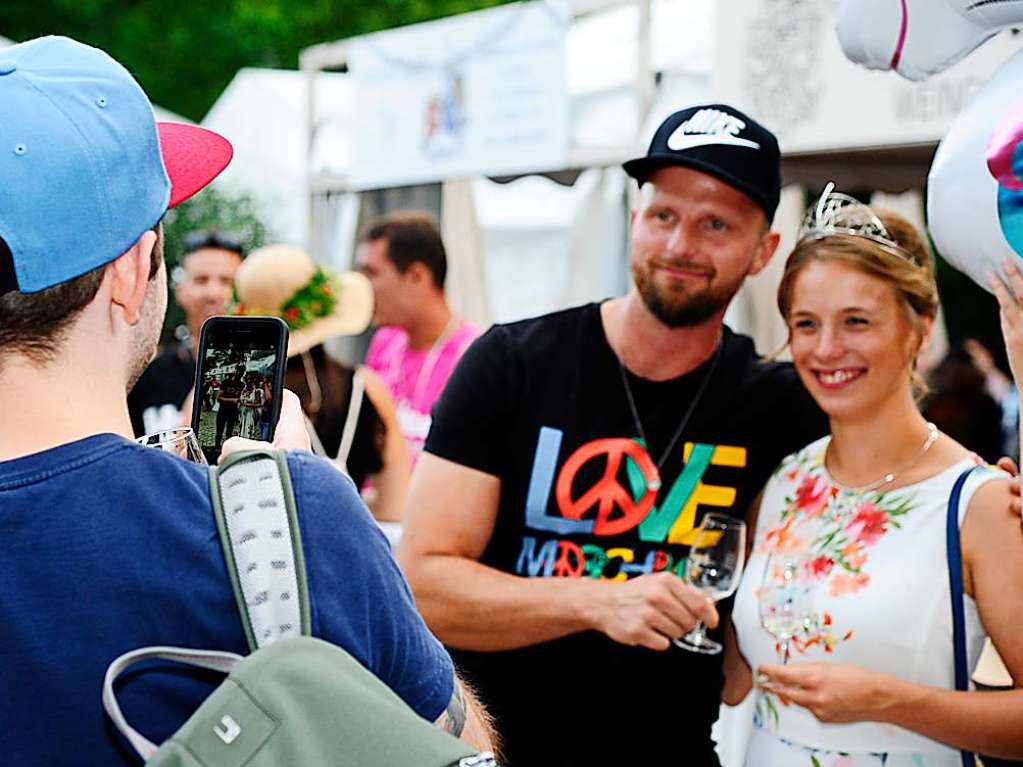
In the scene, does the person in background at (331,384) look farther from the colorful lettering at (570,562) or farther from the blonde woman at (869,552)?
the blonde woman at (869,552)

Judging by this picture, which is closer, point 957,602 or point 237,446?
point 237,446

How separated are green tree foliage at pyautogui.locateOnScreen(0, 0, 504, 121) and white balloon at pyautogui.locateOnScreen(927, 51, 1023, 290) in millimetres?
18100

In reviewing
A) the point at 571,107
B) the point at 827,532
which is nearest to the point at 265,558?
the point at 827,532

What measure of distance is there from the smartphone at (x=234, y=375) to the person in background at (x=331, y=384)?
2541 millimetres

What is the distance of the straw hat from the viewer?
4.42 meters

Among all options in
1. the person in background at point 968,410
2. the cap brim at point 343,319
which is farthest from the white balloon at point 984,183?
the person in background at point 968,410

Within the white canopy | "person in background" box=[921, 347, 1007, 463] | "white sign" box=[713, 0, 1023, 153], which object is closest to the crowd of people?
"white sign" box=[713, 0, 1023, 153]

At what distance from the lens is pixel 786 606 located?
7.73ft

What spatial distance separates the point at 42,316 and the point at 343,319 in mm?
3334

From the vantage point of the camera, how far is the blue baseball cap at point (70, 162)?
1.13 metres

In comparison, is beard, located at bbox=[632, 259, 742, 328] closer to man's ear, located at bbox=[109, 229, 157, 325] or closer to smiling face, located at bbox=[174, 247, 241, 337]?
man's ear, located at bbox=[109, 229, 157, 325]

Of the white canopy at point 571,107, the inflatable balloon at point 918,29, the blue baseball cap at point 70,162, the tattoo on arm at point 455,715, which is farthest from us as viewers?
the white canopy at point 571,107

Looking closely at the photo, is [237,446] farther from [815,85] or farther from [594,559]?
[815,85]

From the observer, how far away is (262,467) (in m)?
1.14
